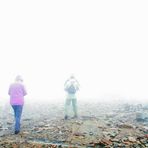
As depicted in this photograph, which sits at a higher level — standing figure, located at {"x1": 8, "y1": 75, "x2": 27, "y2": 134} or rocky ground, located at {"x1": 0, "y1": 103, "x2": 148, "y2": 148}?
standing figure, located at {"x1": 8, "y1": 75, "x2": 27, "y2": 134}

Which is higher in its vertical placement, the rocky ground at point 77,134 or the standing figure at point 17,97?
the standing figure at point 17,97

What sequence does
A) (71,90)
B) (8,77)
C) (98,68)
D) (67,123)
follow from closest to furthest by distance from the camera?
1. (67,123)
2. (71,90)
3. (8,77)
4. (98,68)

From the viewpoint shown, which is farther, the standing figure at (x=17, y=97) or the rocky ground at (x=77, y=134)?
the standing figure at (x=17, y=97)

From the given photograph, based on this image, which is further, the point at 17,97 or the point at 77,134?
the point at 17,97

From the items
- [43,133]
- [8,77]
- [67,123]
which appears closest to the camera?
[43,133]

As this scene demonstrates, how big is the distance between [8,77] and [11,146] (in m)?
57.6

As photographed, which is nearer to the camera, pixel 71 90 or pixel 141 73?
pixel 71 90

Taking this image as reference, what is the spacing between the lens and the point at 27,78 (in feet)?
232

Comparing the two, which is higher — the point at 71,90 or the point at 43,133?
the point at 71,90

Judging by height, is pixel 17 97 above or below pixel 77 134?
above

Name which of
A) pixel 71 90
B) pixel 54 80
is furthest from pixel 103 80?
pixel 71 90

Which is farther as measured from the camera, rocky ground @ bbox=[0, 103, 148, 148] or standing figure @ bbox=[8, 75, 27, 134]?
standing figure @ bbox=[8, 75, 27, 134]

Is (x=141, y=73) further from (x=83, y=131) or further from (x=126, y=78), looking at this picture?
(x=83, y=131)

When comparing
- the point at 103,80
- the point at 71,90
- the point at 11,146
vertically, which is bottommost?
the point at 11,146
